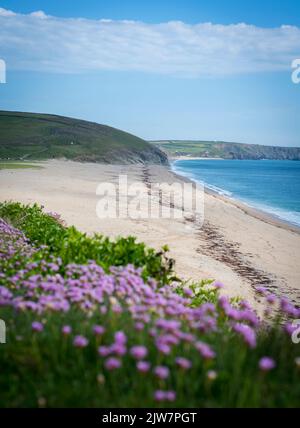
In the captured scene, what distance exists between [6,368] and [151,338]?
1128 mm

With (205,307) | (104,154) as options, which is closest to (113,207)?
(205,307)

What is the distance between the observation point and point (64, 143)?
9981 centimetres

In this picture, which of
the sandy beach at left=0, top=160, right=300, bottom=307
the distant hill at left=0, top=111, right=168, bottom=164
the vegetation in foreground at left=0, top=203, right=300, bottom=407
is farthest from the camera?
the distant hill at left=0, top=111, right=168, bottom=164

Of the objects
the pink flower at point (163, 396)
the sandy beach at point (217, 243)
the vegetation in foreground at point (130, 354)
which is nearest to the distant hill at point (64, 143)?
the sandy beach at point (217, 243)

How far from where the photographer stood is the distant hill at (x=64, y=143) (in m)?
83.6

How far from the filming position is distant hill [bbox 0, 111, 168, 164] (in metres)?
83.6

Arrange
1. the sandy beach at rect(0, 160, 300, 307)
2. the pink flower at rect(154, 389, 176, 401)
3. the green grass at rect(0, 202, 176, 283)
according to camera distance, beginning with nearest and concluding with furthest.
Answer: the pink flower at rect(154, 389, 176, 401)
the green grass at rect(0, 202, 176, 283)
the sandy beach at rect(0, 160, 300, 307)

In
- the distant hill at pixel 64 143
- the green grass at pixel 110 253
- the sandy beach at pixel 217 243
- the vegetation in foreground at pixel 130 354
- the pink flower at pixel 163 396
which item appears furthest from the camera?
the distant hill at pixel 64 143

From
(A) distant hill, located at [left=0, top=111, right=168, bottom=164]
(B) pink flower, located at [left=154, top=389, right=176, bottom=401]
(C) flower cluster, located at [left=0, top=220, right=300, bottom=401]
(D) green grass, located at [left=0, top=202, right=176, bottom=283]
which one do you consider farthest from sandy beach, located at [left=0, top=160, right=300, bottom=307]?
(A) distant hill, located at [left=0, top=111, right=168, bottom=164]

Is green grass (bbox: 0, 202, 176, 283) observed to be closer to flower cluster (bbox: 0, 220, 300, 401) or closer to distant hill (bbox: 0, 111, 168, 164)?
flower cluster (bbox: 0, 220, 300, 401)

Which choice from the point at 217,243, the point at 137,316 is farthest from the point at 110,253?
the point at 217,243

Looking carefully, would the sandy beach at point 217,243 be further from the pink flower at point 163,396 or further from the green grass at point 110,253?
the pink flower at point 163,396

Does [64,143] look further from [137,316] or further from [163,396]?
[163,396]

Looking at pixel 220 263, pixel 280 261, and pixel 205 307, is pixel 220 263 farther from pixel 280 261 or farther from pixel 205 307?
pixel 205 307
